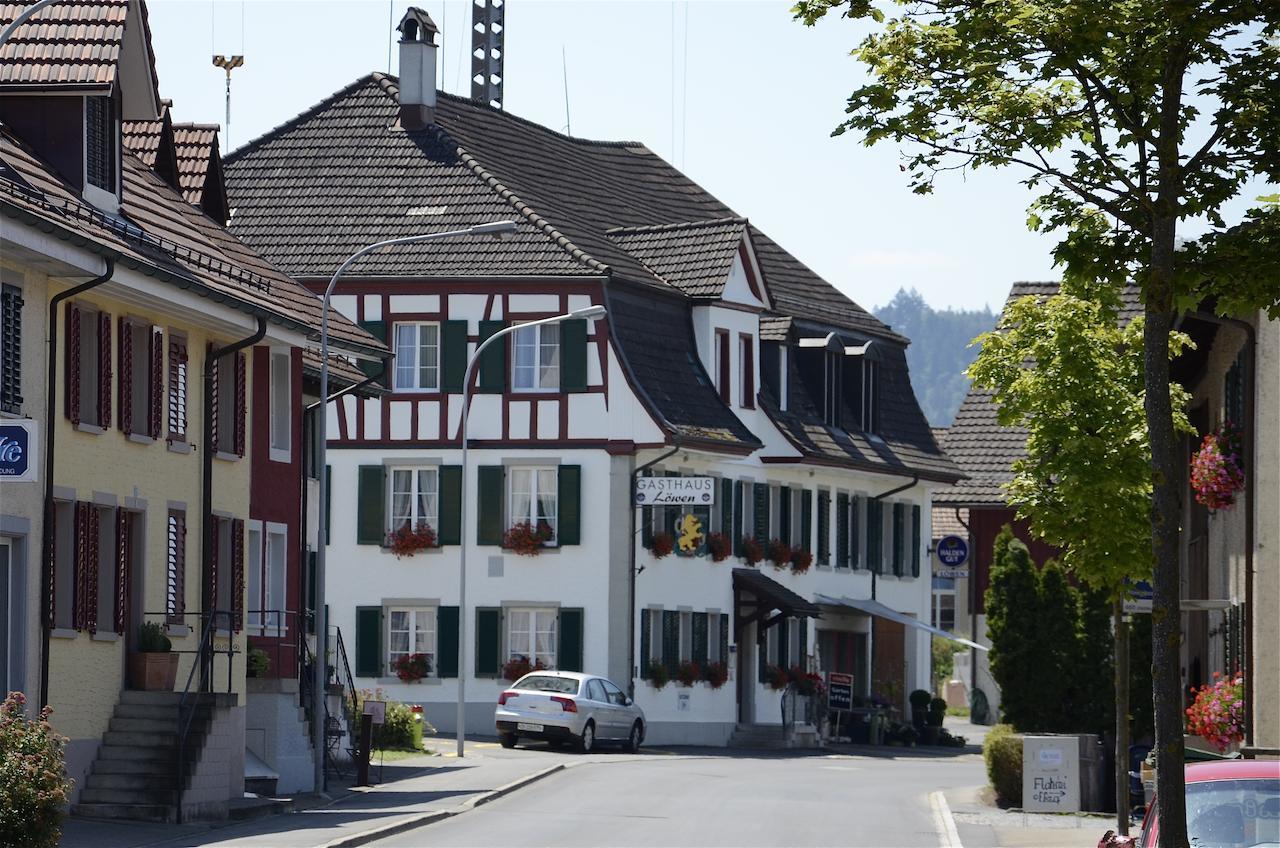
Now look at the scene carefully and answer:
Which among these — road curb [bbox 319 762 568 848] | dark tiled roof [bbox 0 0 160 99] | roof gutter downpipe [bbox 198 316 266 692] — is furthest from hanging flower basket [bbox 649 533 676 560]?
dark tiled roof [bbox 0 0 160 99]

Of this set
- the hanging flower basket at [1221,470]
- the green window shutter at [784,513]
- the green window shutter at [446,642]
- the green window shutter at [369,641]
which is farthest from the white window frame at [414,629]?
the hanging flower basket at [1221,470]

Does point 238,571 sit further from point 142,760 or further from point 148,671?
point 142,760

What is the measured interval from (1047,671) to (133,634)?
13.6 metres

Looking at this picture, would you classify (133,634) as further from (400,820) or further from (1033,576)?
(1033,576)

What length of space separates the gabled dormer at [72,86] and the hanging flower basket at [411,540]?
2186cm

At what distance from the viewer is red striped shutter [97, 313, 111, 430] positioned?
26250 millimetres

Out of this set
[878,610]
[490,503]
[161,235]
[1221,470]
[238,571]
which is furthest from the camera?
[878,610]

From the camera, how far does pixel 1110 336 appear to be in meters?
25.4

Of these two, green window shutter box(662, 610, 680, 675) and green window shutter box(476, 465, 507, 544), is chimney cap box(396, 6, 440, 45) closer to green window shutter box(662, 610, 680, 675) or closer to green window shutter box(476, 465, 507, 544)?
green window shutter box(476, 465, 507, 544)

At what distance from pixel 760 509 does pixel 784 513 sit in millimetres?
1379

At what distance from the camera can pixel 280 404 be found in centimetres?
3291

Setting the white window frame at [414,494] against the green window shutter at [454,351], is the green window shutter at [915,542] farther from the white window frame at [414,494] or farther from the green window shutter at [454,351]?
the green window shutter at [454,351]

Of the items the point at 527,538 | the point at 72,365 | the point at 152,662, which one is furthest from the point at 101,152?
the point at 527,538

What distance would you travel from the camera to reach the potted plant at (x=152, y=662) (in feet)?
88.7
